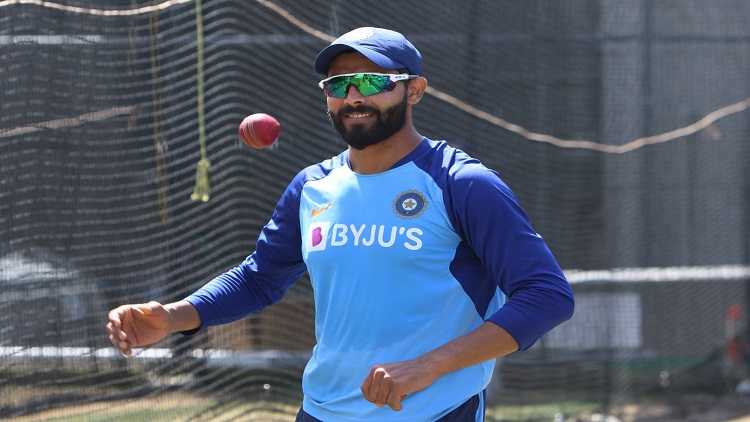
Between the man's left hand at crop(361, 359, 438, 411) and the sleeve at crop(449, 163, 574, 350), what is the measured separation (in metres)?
0.22

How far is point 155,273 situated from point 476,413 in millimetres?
3283

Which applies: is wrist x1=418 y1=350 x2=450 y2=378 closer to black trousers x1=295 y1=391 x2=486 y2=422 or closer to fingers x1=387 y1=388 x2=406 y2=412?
fingers x1=387 y1=388 x2=406 y2=412

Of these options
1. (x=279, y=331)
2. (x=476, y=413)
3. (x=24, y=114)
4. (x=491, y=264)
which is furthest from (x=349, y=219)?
(x=279, y=331)

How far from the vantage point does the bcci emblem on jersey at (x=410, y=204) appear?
300 cm

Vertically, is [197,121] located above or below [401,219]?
below

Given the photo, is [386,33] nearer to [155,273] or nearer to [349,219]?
[349,219]

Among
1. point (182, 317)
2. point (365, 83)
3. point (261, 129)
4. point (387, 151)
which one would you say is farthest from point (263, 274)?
point (261, 129)

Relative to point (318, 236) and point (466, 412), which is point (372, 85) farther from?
point (466, 412)

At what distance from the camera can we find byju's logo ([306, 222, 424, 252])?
2.97m

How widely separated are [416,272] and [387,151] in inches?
13.2

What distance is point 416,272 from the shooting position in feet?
9.80

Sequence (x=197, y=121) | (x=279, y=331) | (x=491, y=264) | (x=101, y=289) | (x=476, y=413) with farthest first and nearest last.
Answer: (x=279, y=331), (x=197, y=121), (x=101, y=289), (x=476, y=413), (x=491, y=264)

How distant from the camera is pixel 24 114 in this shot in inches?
202

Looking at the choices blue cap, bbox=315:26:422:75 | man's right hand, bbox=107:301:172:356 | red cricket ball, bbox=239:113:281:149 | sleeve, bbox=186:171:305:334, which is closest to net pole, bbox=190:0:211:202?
red cricket ball, bbox=239:113:281:149
